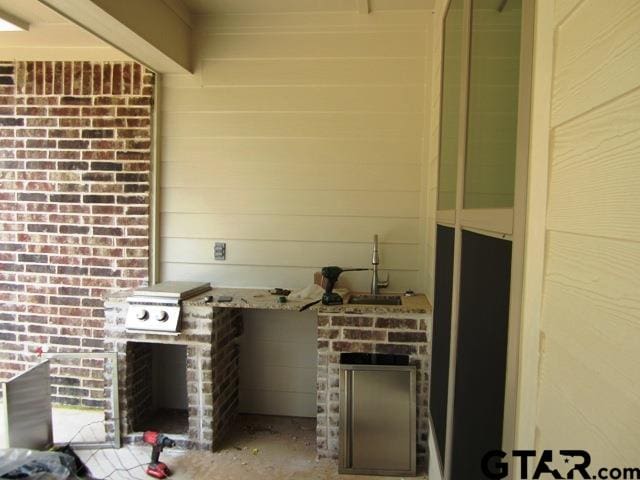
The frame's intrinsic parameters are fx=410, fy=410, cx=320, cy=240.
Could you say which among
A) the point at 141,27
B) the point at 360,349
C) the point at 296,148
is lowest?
the point at 360,349

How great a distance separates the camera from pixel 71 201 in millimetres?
3240

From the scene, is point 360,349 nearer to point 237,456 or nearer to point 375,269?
point 375,269

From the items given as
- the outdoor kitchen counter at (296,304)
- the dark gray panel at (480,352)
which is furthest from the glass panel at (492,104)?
the outdoor kitchen counter at (296,304)

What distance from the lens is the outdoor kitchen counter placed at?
2598 mm

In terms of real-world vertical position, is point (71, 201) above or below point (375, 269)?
above

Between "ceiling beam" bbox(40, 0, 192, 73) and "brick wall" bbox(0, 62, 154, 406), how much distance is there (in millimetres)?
359

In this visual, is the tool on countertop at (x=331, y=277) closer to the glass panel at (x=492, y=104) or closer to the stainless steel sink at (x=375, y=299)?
the stainless steel sink at (x=375, y=299)

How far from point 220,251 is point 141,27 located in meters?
1.59

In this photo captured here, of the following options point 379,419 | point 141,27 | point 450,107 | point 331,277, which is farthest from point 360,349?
point 141,27

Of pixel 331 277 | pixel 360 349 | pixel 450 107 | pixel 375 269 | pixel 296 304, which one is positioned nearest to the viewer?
pixel 450 107

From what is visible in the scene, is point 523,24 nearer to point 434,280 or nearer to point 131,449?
point 434,280

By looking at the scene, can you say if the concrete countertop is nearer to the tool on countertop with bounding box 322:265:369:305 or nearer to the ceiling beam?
the tool on countertop with bounding box 322:265:369:305

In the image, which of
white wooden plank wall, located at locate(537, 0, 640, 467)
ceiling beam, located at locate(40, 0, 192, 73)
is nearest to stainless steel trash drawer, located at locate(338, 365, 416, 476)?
white wooden plank wall, located at locate(537, 0, 640, 467)

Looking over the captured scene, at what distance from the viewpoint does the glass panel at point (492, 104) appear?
3.37 feet
